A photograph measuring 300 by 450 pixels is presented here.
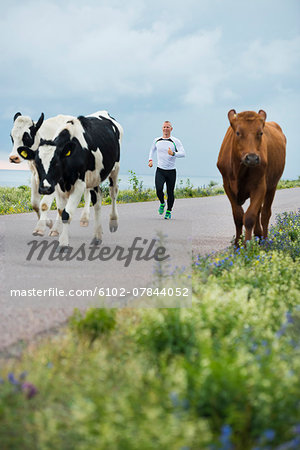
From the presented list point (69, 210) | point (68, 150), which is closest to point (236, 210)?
point (69, 210)

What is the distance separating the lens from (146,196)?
755 inches

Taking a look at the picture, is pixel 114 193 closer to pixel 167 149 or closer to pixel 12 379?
pixel 167 149

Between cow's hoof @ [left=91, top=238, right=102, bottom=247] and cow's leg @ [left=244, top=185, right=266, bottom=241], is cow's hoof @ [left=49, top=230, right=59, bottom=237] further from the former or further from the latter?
cow's leg @ [left=244, top=185, right=266, bottom=241]

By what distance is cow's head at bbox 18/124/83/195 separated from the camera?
24.1 feet

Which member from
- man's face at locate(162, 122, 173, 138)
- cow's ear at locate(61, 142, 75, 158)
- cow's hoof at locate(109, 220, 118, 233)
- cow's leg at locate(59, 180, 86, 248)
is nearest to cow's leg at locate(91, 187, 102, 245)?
cow's leg at locate(59, 180, 86, 248)

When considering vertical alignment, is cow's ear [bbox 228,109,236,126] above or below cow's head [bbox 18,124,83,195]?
above

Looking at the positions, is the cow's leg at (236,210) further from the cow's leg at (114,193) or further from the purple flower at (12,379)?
the purple flower at (12,379)

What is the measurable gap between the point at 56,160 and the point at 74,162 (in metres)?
0.31

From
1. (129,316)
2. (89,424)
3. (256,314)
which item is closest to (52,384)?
(89,424)

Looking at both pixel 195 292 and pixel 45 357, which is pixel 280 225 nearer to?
pixel 195 292

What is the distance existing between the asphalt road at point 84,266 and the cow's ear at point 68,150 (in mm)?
1376

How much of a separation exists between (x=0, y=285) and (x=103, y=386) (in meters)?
3.22

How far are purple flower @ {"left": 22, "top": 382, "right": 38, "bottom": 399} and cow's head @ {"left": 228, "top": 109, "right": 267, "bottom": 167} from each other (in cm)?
454

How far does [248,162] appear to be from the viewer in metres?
6.74
